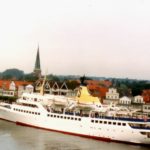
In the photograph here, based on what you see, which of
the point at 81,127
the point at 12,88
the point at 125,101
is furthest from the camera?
the point at 12,88

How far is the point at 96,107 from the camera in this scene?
34.6 meters

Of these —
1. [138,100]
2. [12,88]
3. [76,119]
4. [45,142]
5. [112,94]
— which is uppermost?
[12,88]

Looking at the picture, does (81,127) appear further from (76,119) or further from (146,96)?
(146,96)

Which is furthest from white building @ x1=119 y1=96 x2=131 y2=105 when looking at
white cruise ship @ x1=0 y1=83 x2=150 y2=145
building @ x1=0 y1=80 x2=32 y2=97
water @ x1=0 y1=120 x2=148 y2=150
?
water @ x1=0 y1=120 x2=148 y2=150

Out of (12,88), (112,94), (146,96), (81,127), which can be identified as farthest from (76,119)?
(12,88)

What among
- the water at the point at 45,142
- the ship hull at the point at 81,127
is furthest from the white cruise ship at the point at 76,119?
the water at the point at 45,142

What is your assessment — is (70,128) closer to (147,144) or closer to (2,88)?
(147,144)

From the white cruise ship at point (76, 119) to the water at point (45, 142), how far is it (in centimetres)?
69

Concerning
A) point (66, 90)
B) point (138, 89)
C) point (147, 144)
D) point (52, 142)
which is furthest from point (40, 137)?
point (138, 89)

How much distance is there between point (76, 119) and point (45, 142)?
4.10m

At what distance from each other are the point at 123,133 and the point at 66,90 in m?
35.5

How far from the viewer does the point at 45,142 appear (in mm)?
29875

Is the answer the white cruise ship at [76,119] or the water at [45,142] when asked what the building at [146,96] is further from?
the water at [45,142]

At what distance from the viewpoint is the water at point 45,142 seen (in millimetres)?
28453
